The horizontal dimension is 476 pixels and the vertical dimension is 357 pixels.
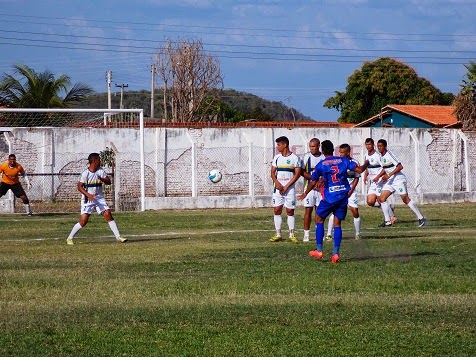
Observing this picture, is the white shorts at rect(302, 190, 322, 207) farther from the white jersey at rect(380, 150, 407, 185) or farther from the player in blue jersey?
the white jersey at rect(380, 150, 407, 185)

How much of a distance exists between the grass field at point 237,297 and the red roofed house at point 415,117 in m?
40.3

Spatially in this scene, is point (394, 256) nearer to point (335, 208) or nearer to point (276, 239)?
point (335, 208)

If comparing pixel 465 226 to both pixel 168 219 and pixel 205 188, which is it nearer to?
pixel 168 219

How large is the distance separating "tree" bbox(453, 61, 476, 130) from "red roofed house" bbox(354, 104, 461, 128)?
19.5 ft

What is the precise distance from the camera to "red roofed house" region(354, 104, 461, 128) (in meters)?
59.5

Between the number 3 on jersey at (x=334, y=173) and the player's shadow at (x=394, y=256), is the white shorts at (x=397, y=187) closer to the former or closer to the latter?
the player's shadow at (x=394, y=256)

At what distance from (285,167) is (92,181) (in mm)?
3861

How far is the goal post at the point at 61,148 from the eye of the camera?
33.2 meters

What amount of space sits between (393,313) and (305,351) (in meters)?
2.11

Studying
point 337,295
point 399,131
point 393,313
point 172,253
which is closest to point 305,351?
point 393,313

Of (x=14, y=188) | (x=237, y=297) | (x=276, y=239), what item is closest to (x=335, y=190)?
(x=237, y=297)

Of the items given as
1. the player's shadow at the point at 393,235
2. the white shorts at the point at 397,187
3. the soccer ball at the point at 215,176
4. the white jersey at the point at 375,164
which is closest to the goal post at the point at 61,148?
the soccer ball at the point at 215,176

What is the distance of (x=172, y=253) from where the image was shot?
1692 centimetres

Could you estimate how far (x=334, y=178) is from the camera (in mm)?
14961
